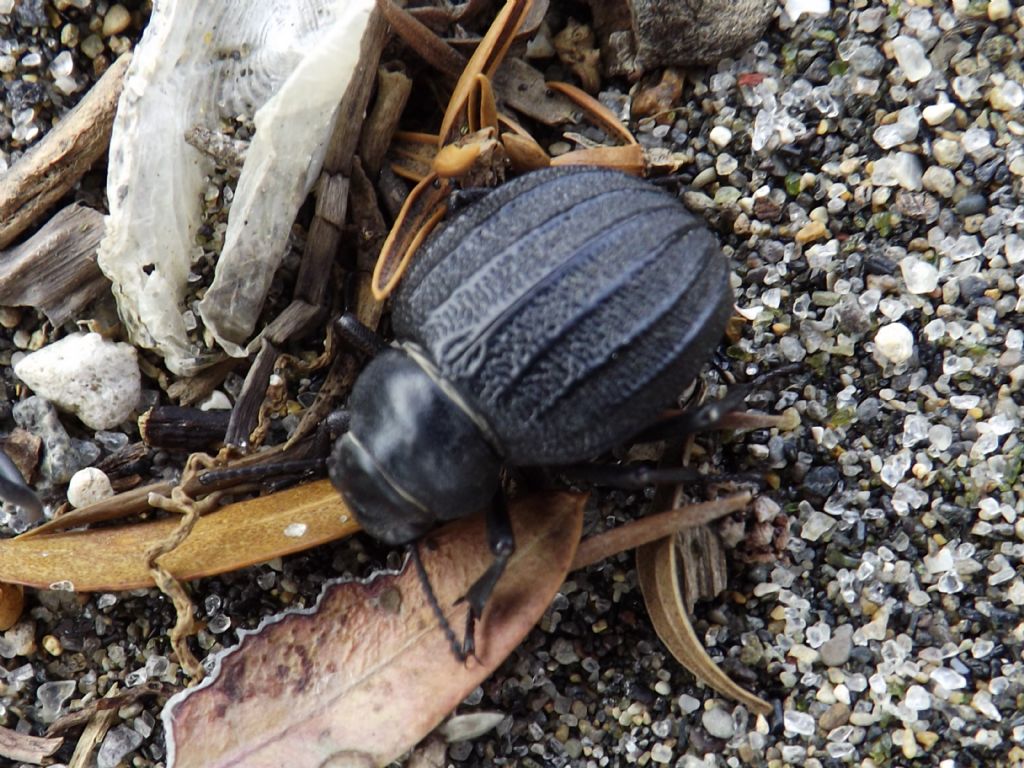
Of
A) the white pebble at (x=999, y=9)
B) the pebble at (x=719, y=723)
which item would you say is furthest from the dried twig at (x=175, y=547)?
the white pebble at (x=999, y=9)

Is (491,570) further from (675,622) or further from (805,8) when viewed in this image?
(805,8)

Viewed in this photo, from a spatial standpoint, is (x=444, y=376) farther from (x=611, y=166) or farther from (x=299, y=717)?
(x=299, y=717)

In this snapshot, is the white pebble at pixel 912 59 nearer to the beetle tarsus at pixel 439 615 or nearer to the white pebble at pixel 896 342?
the white pebble at pixel 896 342

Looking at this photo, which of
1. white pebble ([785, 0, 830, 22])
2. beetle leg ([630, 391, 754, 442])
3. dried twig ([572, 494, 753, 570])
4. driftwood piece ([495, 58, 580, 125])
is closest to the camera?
beetle leg ([630, 391, 754, 442])

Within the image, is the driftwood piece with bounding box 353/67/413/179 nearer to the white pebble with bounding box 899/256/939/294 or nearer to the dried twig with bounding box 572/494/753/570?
the dried twig with bounding box 572/494/753/570

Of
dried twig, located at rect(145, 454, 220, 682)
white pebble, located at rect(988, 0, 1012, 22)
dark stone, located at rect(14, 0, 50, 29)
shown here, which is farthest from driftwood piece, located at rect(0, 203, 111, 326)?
white pebble, located at rect(988, 0, 1012, 22)
